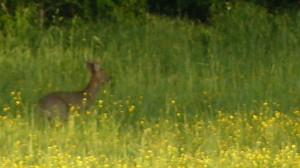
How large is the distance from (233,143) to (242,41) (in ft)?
17.6

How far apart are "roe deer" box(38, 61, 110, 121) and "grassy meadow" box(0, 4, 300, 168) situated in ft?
0.55

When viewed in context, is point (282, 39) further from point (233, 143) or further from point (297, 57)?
point (233, 143)

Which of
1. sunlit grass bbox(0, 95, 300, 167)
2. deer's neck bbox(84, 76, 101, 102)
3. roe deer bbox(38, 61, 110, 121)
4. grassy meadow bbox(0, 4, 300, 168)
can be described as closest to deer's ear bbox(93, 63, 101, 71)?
roe deer bbox(38, 61, 110, 121)

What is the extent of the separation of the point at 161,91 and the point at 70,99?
5.46 ft

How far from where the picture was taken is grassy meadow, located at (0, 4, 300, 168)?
7.61m

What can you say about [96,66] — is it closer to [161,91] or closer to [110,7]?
[161,91]

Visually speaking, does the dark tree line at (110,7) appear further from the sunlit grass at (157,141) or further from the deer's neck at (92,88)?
the sunlit grass at (157,141)

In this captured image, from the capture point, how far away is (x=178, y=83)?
1127cm

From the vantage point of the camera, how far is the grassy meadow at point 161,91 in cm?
761

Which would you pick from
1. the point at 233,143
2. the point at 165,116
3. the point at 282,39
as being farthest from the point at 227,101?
the point at 282,39

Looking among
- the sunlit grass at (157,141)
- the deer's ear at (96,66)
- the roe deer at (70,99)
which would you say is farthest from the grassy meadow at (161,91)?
the deer's ear at (96,66)

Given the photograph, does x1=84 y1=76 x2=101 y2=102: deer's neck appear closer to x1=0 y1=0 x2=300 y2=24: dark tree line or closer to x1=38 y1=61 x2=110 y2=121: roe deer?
x1=38 y1=61 x2=110 y2=121: roe deer

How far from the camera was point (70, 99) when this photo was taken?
9.53 m

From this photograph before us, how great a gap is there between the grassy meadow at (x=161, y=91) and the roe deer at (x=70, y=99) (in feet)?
0.55
